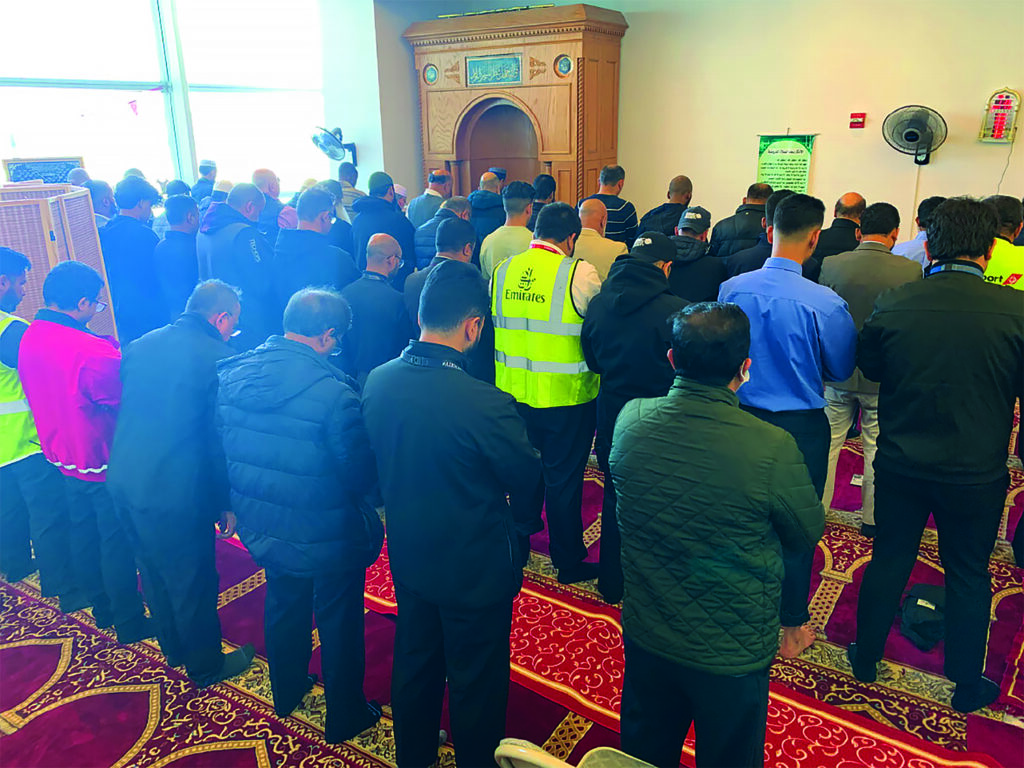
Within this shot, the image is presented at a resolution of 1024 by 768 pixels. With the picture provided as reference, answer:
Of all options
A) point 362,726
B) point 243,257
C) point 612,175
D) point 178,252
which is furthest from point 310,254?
point 362,726

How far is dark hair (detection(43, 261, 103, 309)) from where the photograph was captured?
9.09 feet

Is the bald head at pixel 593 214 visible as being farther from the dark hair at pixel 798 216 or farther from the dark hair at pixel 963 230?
the dark hair at pixel 963 230

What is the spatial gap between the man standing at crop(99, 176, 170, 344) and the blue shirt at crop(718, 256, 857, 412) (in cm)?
388

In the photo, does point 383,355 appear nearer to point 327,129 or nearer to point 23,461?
point 23,461

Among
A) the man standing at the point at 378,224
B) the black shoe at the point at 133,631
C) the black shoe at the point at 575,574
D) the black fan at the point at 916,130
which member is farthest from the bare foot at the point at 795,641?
the black fan at the point at 916,130

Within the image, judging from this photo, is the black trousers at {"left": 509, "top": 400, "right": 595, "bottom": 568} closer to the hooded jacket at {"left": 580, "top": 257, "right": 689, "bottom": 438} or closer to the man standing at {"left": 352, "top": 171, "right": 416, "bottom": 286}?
the hooded jacket at {"left": 580, "top": 257, "right": 689, "bottom": 438}

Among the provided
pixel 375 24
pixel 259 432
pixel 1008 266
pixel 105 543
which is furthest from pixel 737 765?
pixel 375 24

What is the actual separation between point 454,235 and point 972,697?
2798mm

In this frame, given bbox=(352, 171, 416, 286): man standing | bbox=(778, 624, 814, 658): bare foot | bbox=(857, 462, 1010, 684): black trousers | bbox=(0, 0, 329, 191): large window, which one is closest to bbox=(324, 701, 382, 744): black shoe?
bbox=(778, 624, 814, 658): bare foot

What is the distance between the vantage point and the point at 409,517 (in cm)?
200

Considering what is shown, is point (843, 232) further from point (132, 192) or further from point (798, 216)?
point (132, 192)

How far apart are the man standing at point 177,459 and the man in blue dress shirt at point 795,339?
191 centimetres

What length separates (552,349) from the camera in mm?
3098

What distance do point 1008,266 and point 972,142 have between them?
3686 mm
